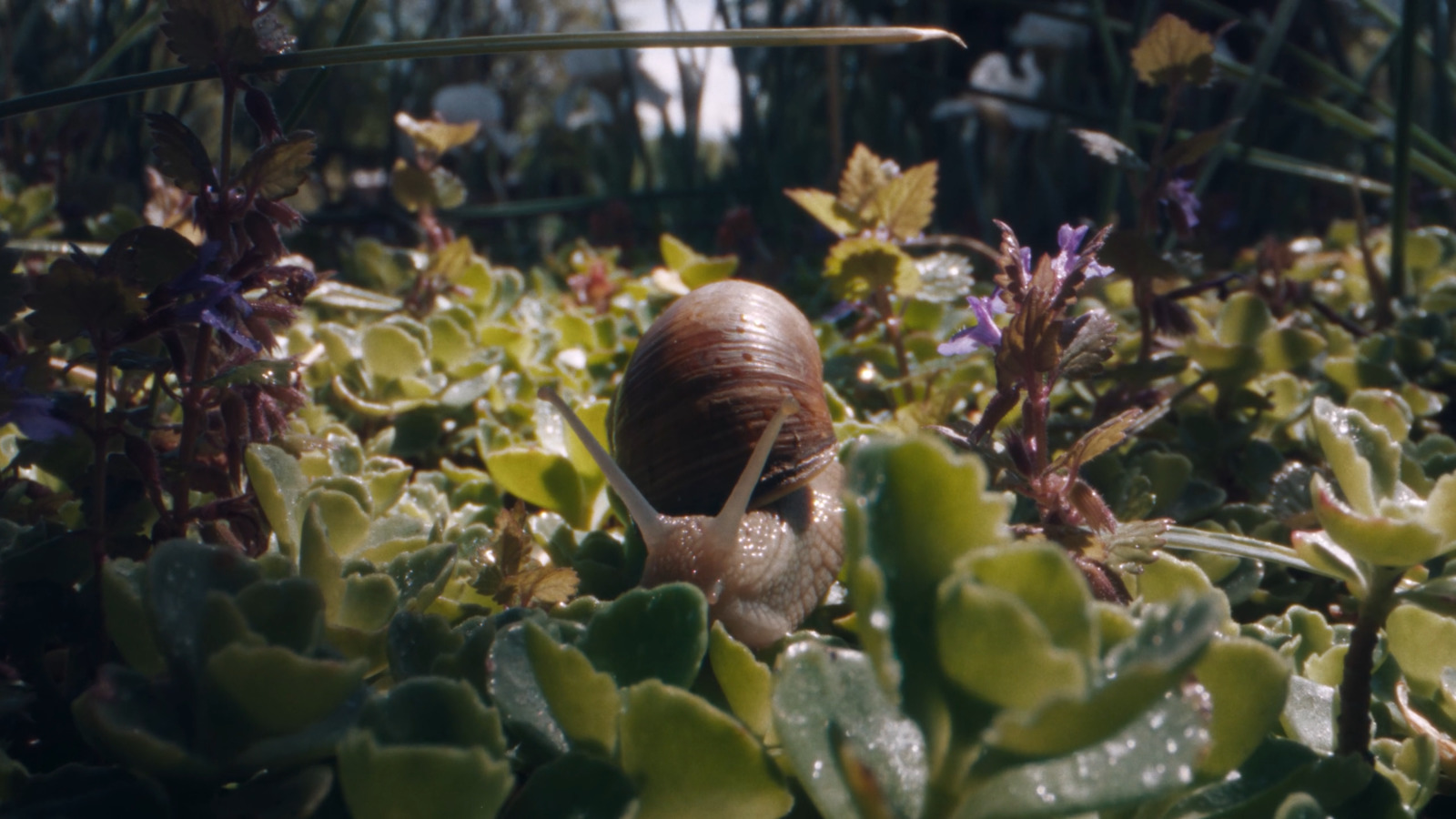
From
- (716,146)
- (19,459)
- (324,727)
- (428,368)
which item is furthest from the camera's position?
(716,146)

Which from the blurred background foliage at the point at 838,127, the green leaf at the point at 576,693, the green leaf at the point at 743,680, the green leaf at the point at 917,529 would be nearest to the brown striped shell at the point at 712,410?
the green leaf at the point at 743,680

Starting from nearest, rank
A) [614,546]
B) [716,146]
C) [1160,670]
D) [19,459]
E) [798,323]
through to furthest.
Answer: [1160,670], [19,459], [614,546], [798,323], [716,146]

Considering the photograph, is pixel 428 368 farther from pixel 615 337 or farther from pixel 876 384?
pixel 876 384

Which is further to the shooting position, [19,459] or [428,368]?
[428,368]

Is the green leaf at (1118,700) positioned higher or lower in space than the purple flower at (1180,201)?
higher

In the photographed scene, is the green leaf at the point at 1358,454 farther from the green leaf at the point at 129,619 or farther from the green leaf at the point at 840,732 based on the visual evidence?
the green leaf at the point at 129,619

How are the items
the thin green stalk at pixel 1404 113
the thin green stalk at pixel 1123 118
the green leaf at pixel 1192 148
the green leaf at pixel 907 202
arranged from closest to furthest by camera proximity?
1. the green leaf at pixel 1192 148
2. the green leaf at pixel 907 202
3. the thin green stalk at pixel 1404 113
4. the thin green stalk at pixel 1123 118

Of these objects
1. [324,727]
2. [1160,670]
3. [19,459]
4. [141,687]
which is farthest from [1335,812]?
[19,459]
